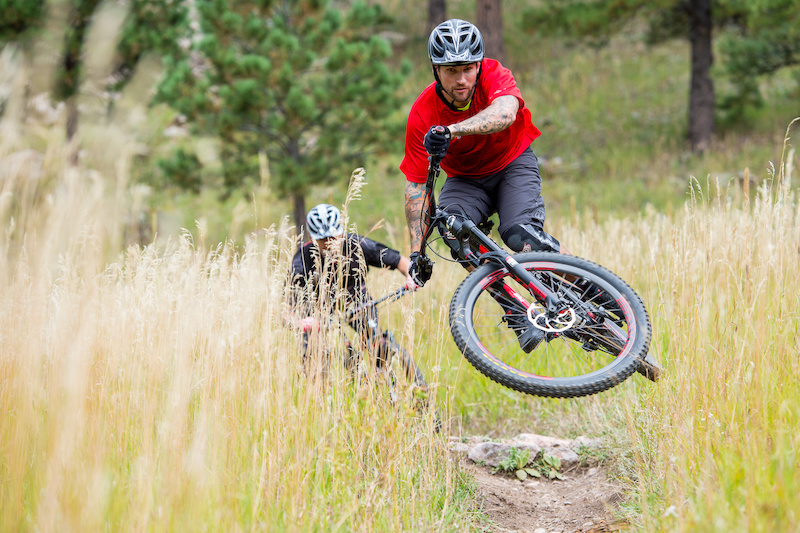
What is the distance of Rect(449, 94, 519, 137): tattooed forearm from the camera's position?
11.6 ft

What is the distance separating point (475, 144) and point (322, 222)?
130cm

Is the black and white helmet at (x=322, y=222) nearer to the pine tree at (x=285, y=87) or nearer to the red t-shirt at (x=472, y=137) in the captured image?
the red t-shirt at (x=472, y=137)

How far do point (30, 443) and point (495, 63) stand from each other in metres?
3.23

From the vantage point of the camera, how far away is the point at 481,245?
3.89 meters

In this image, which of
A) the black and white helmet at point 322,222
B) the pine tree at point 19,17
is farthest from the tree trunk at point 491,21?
the black and white helmet at point 322,222

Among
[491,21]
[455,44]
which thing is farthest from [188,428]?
[491,21]

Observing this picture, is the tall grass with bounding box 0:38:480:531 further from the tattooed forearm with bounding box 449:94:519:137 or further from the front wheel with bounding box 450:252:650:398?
the tattooed forearm with bounding box 449:94:519:137

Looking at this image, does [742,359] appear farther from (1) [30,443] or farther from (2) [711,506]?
(1) [30,443]

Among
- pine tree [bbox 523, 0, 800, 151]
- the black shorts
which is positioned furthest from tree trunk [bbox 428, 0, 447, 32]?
the black shorts

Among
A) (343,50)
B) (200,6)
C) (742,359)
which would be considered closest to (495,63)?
(742,359)

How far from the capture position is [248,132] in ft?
38.2

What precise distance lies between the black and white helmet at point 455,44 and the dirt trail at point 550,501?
7.31ft

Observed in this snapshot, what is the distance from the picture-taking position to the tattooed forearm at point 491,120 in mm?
3533

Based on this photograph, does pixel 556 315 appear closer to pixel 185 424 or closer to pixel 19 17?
pixel 185 424
